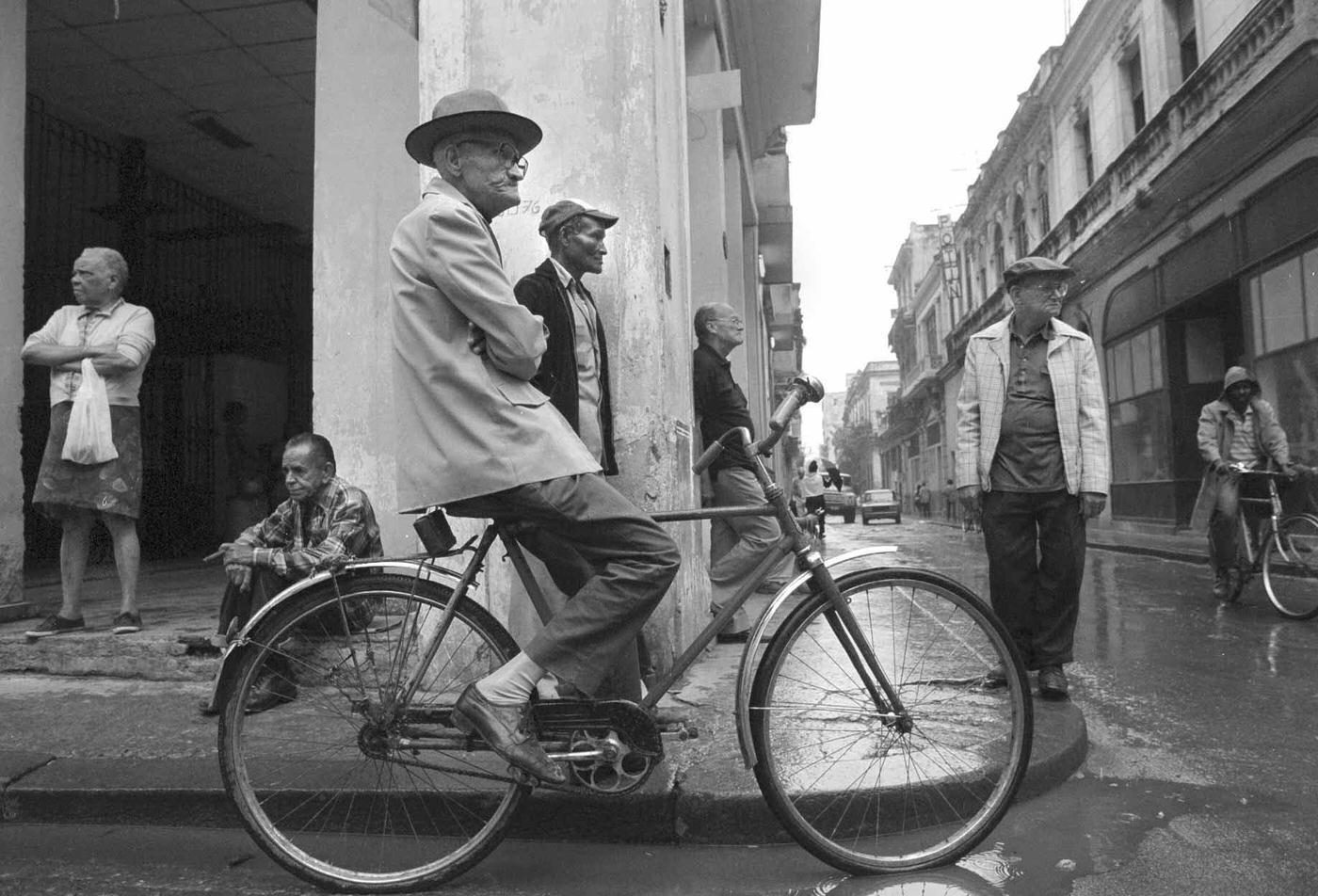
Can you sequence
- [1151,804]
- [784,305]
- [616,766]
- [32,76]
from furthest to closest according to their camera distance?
[784,305] → [32,76] → [1151,804] → [616,766]

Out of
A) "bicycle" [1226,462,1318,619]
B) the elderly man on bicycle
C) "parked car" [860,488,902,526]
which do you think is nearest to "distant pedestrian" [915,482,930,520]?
"parked car" [860,488,902,526]

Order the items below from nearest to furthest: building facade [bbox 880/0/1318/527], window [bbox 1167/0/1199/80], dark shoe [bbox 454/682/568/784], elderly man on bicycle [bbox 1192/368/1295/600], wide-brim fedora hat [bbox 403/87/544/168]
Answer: dark shoe [bbox 454/682/568/784] → wide-brim fedora hat [bbox 403/87/544/168] → elderly man on bicycle [bbox 1192/368/1295/600] → building facade [bbox 880/0/1318/527] → window [bbox 1167/0/1199/80]

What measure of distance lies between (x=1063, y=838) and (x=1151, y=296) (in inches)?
700

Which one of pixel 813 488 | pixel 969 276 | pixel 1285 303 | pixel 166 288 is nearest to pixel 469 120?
pixel 166 288

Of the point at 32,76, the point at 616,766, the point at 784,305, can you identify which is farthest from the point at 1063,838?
the point at 784,305

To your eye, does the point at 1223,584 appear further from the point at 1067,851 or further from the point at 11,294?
the point at 11,294

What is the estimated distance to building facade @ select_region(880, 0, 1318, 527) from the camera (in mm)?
12648

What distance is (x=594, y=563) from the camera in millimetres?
2596

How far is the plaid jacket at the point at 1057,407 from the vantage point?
4.29m

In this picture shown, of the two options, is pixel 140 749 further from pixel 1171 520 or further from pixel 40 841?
pixel 1171 520

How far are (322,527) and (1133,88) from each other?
2124 centimetres

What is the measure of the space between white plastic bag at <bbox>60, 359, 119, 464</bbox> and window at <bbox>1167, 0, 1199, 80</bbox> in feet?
60.4

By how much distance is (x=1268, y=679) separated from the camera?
471cm

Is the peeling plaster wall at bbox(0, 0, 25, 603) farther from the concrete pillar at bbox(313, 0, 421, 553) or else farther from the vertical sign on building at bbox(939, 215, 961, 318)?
the vertical sign on building at bbox(939, 215, 961, 318)
